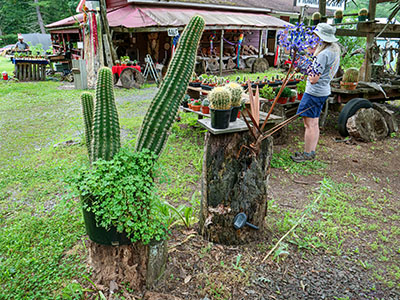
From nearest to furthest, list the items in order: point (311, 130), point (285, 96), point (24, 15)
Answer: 1. point (311, 130)
2. point (285, 96)
3. point (24, 15)

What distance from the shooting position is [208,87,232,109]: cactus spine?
3.09m

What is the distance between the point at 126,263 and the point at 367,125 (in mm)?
5749

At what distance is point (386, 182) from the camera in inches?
179

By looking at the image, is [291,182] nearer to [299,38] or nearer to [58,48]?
[299,38]

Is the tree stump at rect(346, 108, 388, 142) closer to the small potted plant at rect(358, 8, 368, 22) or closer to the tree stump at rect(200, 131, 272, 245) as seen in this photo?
the small potted plant at rect(358, 8, 368, 22)

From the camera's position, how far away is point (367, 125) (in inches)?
245

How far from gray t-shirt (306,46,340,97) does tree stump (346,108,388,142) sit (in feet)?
Result: 5.46

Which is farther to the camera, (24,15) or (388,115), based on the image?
(24,15)

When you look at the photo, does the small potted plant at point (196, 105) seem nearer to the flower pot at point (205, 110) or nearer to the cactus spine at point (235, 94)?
the flower pot at point (205, 110)

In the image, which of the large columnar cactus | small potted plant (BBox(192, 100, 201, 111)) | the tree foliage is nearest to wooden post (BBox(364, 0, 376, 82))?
small potted plant (BBox(192, 100, 201, 111))

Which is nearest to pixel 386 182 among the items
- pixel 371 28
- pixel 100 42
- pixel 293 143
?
pixel 293 143

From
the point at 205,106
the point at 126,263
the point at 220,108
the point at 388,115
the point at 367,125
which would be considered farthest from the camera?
the point at 388,115

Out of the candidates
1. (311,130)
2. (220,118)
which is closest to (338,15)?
(311,130)

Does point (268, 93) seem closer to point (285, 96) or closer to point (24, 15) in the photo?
point (285, 96)
